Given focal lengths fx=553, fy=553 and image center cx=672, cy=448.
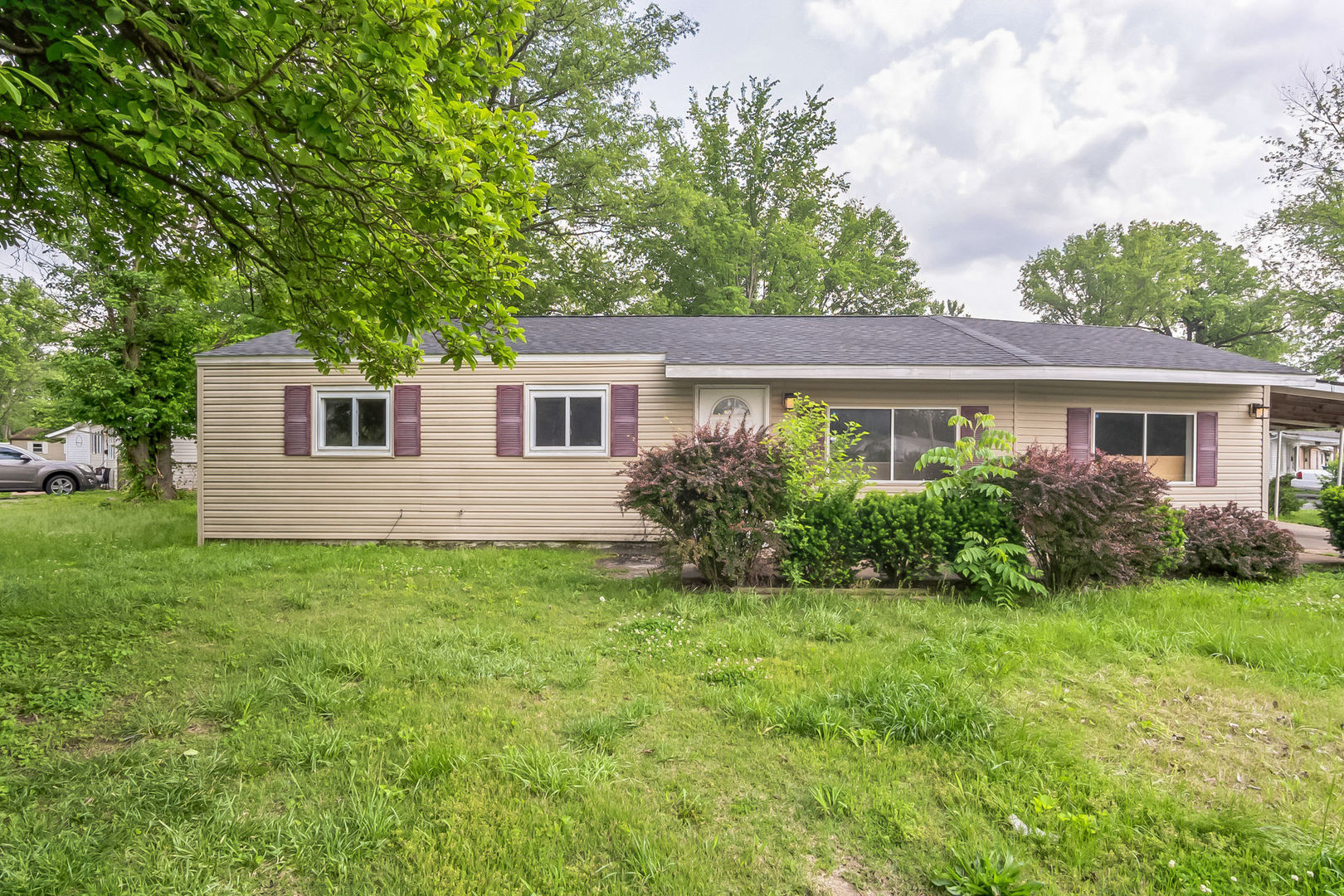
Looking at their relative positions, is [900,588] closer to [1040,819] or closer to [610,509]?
[1040,819]

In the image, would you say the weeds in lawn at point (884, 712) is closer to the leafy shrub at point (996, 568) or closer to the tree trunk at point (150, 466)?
the leafy shrub at point (996, 568)

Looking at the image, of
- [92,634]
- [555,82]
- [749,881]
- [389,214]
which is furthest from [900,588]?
[555,82]

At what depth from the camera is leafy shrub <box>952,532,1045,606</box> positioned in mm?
5492

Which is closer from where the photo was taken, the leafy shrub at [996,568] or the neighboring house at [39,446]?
the leafy shrub at [996,568]

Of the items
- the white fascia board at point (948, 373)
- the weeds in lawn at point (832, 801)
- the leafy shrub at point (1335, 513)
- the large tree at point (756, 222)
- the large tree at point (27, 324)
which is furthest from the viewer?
the large tree at point (756, 222)

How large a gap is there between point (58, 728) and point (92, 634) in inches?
72.6

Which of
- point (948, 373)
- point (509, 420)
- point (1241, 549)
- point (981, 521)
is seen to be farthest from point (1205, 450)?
point (509, 420)

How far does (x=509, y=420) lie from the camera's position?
909cm

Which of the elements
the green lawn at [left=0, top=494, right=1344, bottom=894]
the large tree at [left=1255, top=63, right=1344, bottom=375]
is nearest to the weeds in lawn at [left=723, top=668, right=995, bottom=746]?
the green lawn at [left=0, top=494, right=1344, bottom=894]

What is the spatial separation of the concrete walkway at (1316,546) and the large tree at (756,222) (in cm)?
1473

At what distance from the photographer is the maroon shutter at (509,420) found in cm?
909

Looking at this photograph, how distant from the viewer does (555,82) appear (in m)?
16.0

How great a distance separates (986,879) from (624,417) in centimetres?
765

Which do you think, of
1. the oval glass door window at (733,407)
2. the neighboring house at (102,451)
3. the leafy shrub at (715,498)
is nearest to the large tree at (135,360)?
the neighboring house at (102,451)
